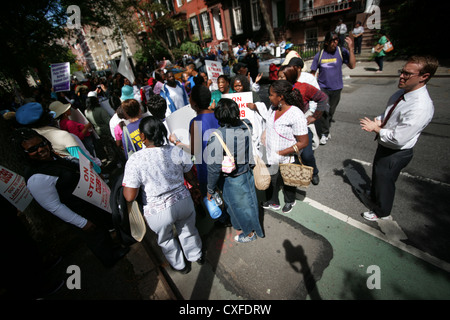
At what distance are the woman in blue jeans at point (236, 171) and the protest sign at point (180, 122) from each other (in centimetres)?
112

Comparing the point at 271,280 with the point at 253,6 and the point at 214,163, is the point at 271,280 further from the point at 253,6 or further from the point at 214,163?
the point at 253,6

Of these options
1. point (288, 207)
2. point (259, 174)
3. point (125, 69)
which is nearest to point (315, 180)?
point (288, 207)

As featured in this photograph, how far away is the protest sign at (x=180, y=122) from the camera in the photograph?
3293 millimetres

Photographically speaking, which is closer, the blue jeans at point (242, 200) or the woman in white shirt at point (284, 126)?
the blue jeans at point (242, 200)

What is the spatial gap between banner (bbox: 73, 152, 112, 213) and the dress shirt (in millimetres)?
3384

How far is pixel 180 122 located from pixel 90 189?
164 cm

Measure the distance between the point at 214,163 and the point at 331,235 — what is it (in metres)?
1.94

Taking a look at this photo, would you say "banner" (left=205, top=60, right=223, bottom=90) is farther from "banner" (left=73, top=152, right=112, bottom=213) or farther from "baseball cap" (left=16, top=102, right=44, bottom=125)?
"banner" (left=73, top=152, right=112, bottom=213)

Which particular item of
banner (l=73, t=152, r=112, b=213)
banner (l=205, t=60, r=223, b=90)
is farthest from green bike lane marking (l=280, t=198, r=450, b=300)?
banner (l=205, t=60, r=223, b=90)

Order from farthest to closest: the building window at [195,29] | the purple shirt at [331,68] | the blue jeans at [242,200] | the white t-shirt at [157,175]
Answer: the building window at [195,29] → the purple shirt at [331,68] → the blue jeans at [242,200] → the white t-shirt at [157,175]

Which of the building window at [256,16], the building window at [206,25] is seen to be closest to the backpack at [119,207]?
the building window at [256,16]

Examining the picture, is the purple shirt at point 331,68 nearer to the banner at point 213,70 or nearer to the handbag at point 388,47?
the banner at point 213,70

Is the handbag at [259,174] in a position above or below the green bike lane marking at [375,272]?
above
